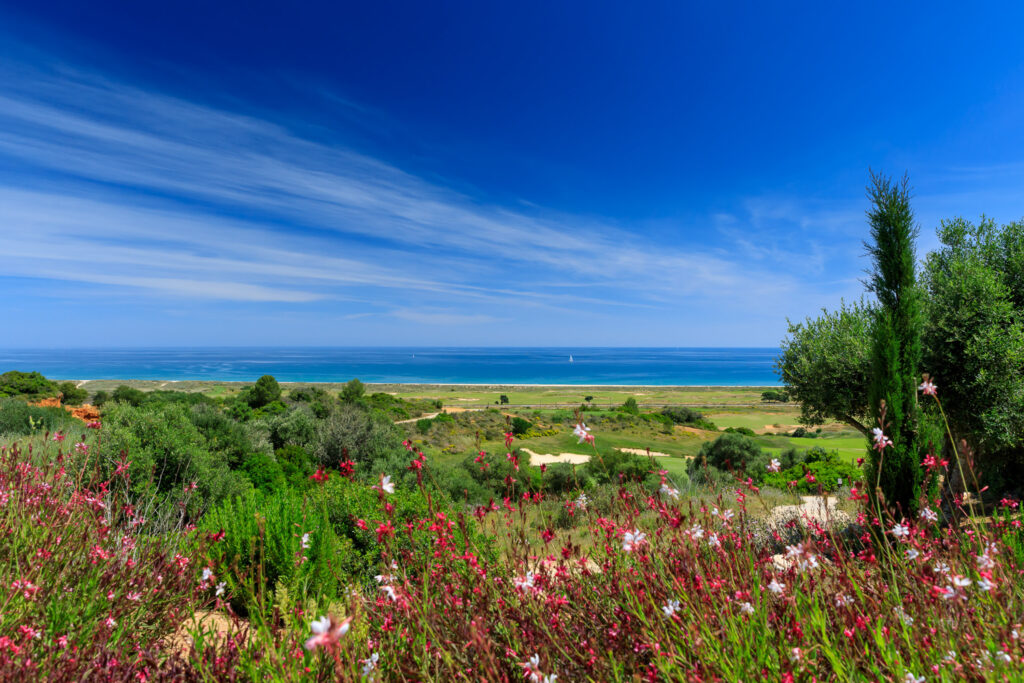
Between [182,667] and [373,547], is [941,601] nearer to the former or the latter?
[182,667]

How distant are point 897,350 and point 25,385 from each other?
125ft

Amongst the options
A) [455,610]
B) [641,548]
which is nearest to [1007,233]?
[641,548]

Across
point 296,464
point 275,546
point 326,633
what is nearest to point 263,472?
point 296,464

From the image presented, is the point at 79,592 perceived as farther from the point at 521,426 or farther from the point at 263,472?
the point at 521,426

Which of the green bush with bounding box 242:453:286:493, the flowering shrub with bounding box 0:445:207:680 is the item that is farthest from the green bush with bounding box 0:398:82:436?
the flowering shrub with bounding box 0:445:207:680

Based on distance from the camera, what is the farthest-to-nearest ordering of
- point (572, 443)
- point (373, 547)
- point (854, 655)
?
point (572, 443), point (373, 547), point (854, 655)

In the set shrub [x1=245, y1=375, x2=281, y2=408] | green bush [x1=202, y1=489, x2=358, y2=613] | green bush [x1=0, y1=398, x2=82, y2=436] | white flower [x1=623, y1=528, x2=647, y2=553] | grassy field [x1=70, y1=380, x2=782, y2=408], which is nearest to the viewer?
Result: white flower [x1=623, y1=528, x2=647, y2=553]

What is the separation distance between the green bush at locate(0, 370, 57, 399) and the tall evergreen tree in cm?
3465

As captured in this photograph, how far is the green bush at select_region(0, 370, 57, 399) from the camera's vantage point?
24.9m

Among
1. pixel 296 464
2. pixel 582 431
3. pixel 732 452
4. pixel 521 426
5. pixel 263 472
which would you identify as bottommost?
pixel 521 426

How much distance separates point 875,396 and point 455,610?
7.69 meters

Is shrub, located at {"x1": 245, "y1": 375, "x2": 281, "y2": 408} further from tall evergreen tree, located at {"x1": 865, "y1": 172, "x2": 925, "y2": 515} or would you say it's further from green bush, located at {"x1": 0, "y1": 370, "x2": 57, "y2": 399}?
tall evergreen tree, located at {"x1": 865, "y1": 172, "x2": 925, "y2": 515}

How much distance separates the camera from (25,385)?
26109 millimetres

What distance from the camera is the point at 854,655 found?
73.4 inches
